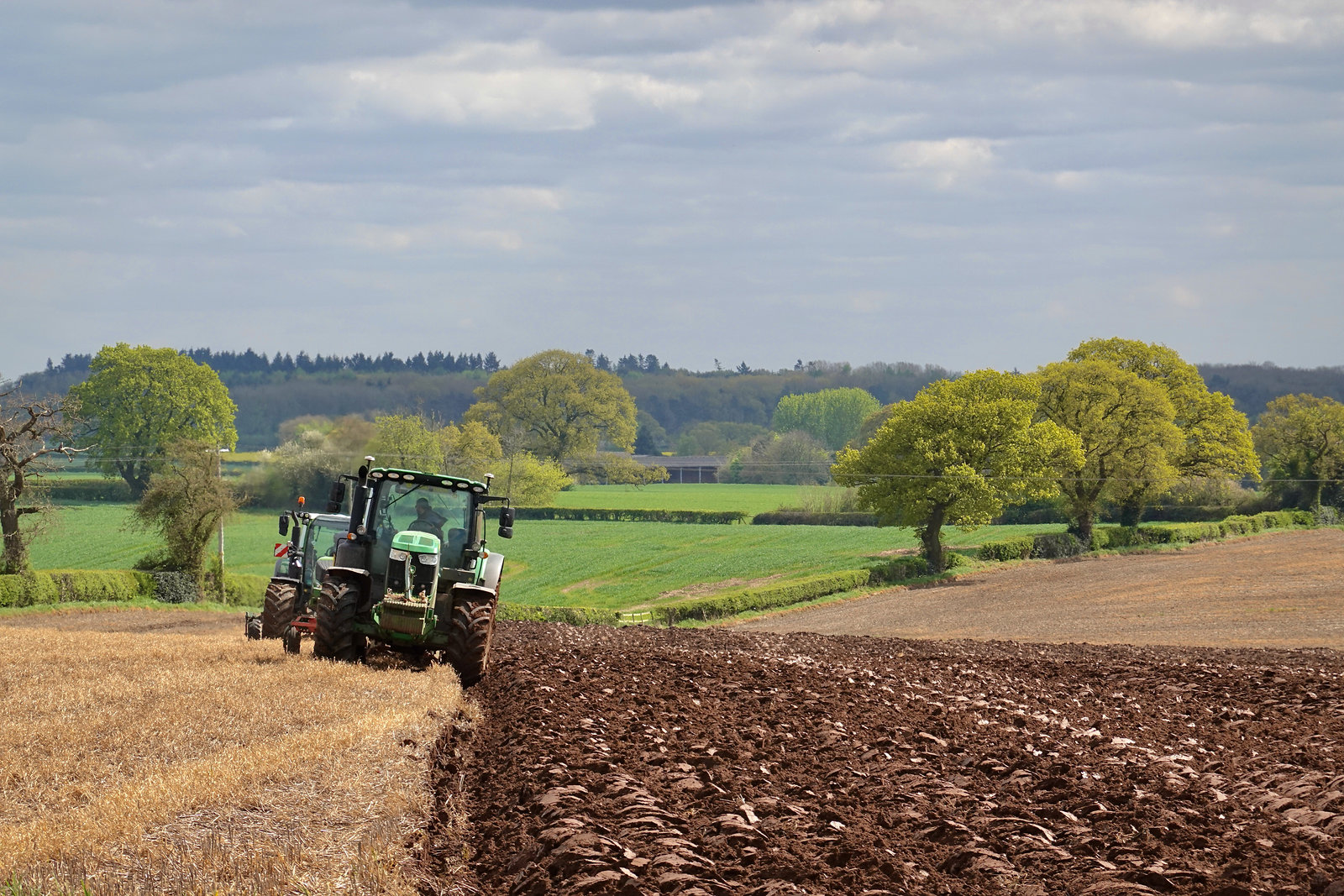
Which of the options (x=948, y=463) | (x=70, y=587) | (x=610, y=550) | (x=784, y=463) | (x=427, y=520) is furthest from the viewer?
(x=784, y=463)

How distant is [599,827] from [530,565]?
53758mm

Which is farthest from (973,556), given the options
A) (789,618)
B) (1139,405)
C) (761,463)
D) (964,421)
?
(761,463)

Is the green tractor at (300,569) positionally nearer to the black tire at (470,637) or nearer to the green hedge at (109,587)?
the black tire at (470,637)

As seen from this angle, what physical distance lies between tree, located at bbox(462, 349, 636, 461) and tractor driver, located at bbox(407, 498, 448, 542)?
249 ft

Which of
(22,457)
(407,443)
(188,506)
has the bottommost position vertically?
(188,506)

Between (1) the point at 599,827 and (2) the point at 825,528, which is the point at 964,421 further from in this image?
(1) the point at 599,827

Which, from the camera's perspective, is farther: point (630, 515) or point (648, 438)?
point (648, 438)

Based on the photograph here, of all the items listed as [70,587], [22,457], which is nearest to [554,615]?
[70,587]

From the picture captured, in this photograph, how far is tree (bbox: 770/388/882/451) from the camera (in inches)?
5728

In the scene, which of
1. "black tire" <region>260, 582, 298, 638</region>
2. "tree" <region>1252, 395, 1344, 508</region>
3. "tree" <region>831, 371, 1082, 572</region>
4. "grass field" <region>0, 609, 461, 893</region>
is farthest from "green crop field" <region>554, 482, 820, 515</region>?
"grass field" <region>0, 609, 461, 893</region>

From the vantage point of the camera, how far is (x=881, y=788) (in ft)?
27.7

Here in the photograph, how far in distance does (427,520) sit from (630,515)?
63.8 meters

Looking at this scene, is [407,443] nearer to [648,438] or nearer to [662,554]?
[662,554]

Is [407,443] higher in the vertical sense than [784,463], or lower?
higher
